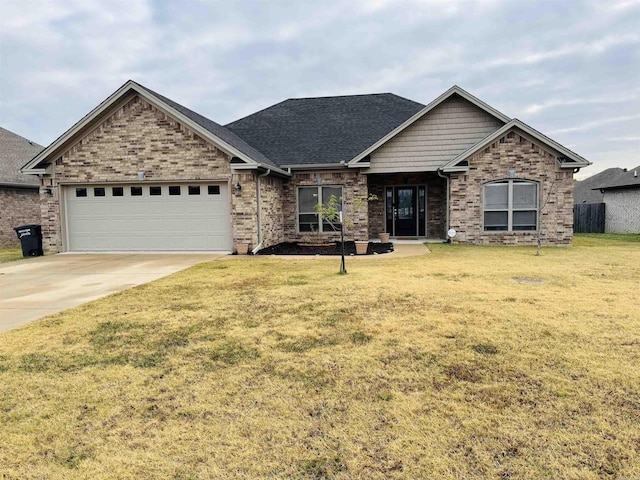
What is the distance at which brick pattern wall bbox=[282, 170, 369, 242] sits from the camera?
15945mm

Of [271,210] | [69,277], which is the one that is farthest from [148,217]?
[69,277]

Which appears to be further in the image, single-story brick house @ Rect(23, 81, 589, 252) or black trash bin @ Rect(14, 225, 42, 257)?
black trash bin @ Rect(14, 225, 42, 257)

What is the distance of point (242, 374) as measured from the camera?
3801 millimetres

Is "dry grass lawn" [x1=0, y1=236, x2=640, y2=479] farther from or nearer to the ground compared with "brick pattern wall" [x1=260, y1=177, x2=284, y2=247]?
nearer to the ground

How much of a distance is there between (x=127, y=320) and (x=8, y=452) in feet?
10.1

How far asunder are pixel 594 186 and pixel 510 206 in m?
16.8

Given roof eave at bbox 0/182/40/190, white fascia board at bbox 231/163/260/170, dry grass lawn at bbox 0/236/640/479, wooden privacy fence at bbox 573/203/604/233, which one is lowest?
dry grass lawn at bbox 0/236/640/479

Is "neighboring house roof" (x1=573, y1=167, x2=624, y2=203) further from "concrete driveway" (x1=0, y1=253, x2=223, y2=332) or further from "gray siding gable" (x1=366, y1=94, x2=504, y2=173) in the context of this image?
"concrete driveway" (x1=0, y1=253, x2=223, y2=332)

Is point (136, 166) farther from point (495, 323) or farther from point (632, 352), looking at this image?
point (632, 352)

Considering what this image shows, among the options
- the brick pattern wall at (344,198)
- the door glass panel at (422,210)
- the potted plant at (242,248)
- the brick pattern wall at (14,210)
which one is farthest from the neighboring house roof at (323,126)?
the brick pattern wall at (14,210)

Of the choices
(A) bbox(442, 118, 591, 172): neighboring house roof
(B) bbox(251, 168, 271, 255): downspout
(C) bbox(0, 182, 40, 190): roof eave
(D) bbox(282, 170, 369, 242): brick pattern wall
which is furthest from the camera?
(C) bbox(0, 182, 40, 190): roof eave

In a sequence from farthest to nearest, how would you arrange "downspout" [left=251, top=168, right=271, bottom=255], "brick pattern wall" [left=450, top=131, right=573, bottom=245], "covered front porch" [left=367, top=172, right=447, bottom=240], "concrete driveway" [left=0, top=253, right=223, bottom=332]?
"covered front porch" [left=367, top=172, right=447, bottom=240], "brick pattern wall" [left=450, top=131, right=573, bottom=245], "downspout" [left=251, top=168, right=271, bottom=255], "concrete driveway" [left=0, top=253, right=223, bottom=332]

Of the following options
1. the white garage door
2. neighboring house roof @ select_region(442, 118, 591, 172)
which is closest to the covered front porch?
neighboring house roof @ select_region(442, 118, 591, 172)

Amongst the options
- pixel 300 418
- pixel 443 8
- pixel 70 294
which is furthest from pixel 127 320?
pixel 443 8
